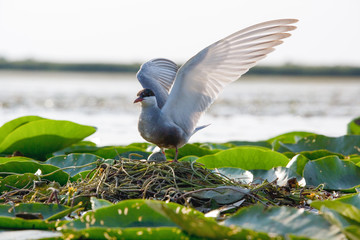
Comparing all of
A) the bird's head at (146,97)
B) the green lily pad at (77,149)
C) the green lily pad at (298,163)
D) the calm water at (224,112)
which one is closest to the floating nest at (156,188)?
the green lily pad at (298,163)

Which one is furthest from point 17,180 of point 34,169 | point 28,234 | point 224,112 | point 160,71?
point 224,112

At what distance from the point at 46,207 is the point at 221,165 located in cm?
190

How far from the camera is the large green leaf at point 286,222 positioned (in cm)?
235

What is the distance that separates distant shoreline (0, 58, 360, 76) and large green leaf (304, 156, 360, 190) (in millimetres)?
20954

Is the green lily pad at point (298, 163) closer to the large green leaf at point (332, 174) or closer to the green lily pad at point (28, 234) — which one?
the large green leaf at point (332, 174)

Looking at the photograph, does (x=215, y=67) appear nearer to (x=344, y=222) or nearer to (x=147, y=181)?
(x=147, y=181)

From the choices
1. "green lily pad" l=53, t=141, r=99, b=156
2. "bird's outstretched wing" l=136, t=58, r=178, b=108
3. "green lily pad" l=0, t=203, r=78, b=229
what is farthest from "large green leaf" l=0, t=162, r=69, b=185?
"bird's outstretched wing" l=136, t=58, r=178, b=108

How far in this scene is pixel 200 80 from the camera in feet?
15.1

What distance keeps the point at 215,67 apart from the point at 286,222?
232 centimetres

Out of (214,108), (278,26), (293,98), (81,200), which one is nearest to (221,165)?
(278,26)

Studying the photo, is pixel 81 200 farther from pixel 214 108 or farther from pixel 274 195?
pixel 214 108

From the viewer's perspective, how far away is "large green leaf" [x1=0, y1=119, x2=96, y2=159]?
494cm

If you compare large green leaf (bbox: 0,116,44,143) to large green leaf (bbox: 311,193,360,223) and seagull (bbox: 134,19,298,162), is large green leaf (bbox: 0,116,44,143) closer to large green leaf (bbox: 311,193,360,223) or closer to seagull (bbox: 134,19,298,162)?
seagull (bbox: 134,19,298,162)

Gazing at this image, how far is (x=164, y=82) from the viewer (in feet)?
18.3
